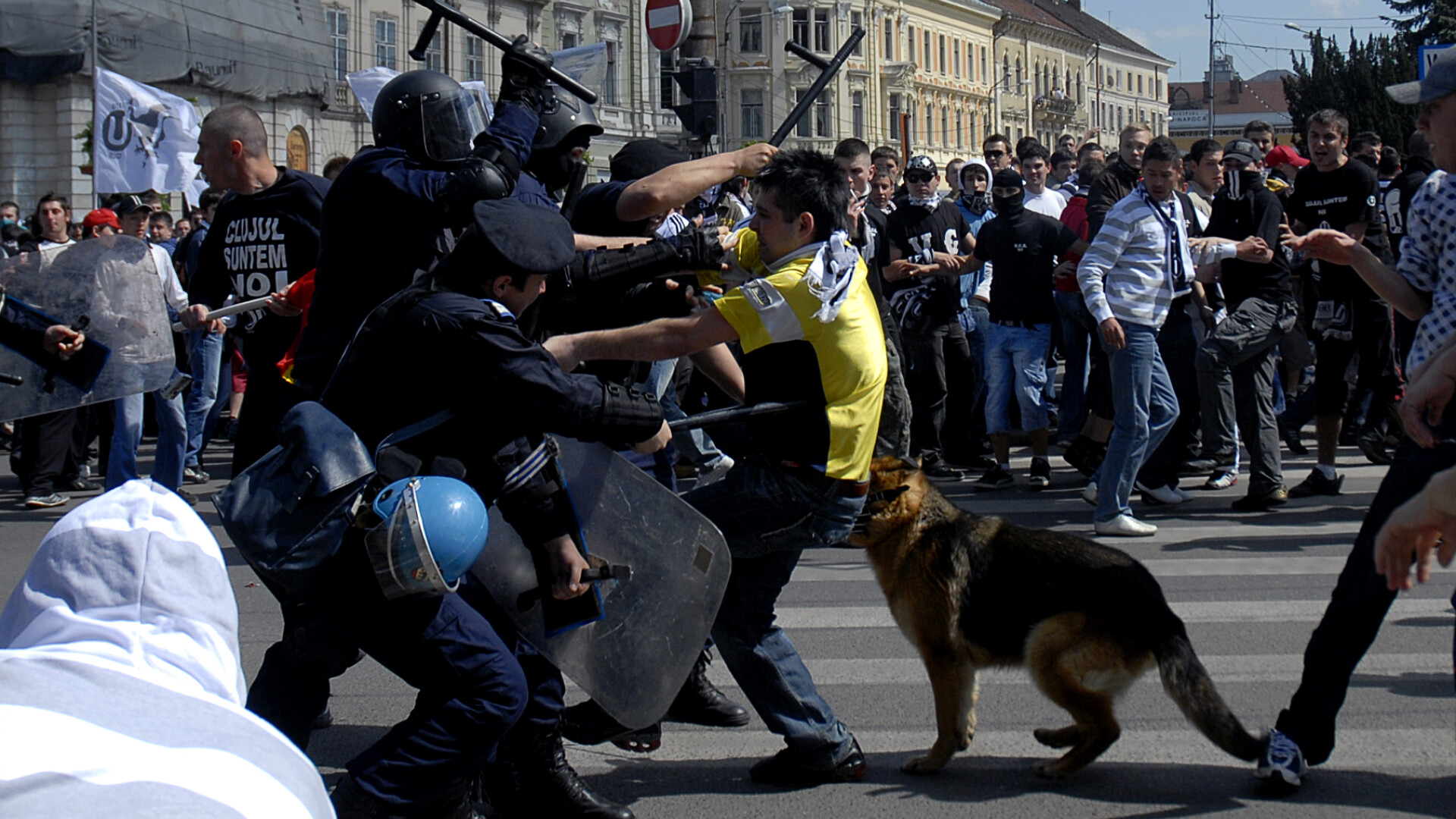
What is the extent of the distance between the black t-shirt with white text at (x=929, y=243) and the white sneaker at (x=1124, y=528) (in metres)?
2.63

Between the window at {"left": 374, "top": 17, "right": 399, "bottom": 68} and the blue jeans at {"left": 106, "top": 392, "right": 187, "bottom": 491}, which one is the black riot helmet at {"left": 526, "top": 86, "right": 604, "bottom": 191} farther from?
the window at {"left": 374, "top": 17, "right": 399, "bottom": 68}

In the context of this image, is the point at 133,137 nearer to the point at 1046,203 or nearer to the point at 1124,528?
the point at 1046,203

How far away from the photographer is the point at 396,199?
4285mm

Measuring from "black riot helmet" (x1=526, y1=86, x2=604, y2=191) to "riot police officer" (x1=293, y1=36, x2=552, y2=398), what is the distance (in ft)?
1.35

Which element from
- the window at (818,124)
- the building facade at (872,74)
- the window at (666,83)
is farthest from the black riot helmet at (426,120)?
the window at (818,124)

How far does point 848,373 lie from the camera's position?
4191mm

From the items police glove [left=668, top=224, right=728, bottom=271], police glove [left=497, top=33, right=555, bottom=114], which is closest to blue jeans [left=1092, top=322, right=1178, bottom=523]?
police glove [left=668, top=224, right=728, bottom=271]

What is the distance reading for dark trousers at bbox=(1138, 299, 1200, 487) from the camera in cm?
902

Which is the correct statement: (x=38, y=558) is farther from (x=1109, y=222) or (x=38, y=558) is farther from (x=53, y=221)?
(x=53, y=221)

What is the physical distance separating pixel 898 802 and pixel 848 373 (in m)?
1.25

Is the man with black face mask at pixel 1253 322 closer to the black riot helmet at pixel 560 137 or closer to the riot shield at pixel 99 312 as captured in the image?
the black riot helmet at pixel 560 137

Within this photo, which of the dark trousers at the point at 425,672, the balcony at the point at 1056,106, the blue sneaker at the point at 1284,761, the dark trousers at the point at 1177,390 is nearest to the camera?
the dark trousers at the point at 425,672

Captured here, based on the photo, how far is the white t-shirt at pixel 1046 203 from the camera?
1184 centimetres

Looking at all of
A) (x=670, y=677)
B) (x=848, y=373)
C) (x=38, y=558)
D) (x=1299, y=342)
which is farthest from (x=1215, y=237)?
(x=38, y=558)
